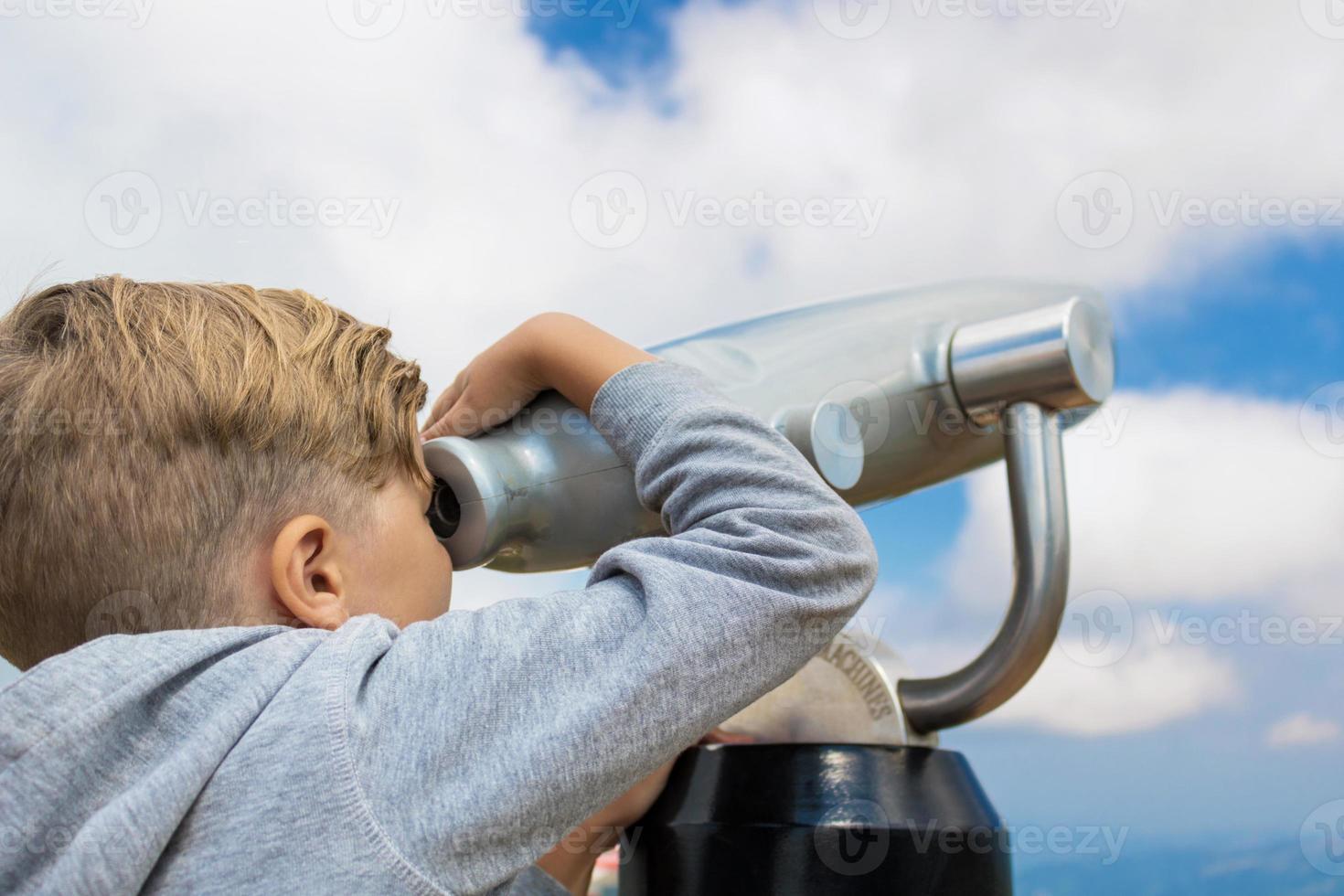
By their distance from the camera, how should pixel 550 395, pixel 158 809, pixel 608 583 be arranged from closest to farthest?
pixel 158 809, pixel 608 583, pixel 550 395

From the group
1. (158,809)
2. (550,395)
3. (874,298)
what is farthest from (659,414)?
(158,809)

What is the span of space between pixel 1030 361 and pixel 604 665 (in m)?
0.38

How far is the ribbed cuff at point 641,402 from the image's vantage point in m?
0.69

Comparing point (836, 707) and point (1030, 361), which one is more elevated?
point (1030, 361)

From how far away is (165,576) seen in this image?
0.64m

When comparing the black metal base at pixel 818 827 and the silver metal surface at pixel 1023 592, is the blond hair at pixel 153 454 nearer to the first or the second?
the black metal base at pixel 818 827

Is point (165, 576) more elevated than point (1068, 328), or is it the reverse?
point (1068, 328)

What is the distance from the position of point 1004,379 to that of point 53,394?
1.90 feet

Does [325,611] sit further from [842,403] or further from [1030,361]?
[1030,361]

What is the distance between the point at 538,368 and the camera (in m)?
0.74

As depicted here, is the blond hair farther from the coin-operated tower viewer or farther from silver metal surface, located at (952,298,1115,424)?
silver metal surface, located at (952,298,1115,424)

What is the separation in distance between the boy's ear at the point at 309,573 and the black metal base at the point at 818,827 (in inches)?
8.8

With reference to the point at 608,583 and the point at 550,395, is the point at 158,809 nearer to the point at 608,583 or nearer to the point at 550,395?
the point at 608,583

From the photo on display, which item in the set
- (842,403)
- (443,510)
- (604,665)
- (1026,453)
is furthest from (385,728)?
(1026,453)
